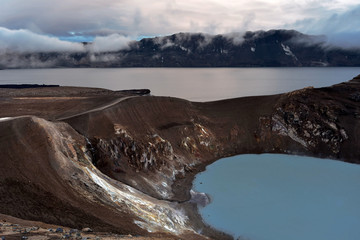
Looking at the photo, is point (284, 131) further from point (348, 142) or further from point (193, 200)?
point (193, 200)

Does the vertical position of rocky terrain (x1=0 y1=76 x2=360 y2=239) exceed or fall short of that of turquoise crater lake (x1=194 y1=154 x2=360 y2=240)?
it exceeds it

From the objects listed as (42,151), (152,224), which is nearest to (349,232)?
(152,224)

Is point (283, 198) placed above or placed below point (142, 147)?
below

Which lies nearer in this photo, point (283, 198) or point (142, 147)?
point (283, 198)

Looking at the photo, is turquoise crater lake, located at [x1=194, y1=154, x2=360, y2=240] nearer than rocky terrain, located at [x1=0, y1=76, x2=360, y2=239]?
No

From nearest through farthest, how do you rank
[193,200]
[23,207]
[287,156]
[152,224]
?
[23,207] → [152,224] → [193,200] → [287,156]
